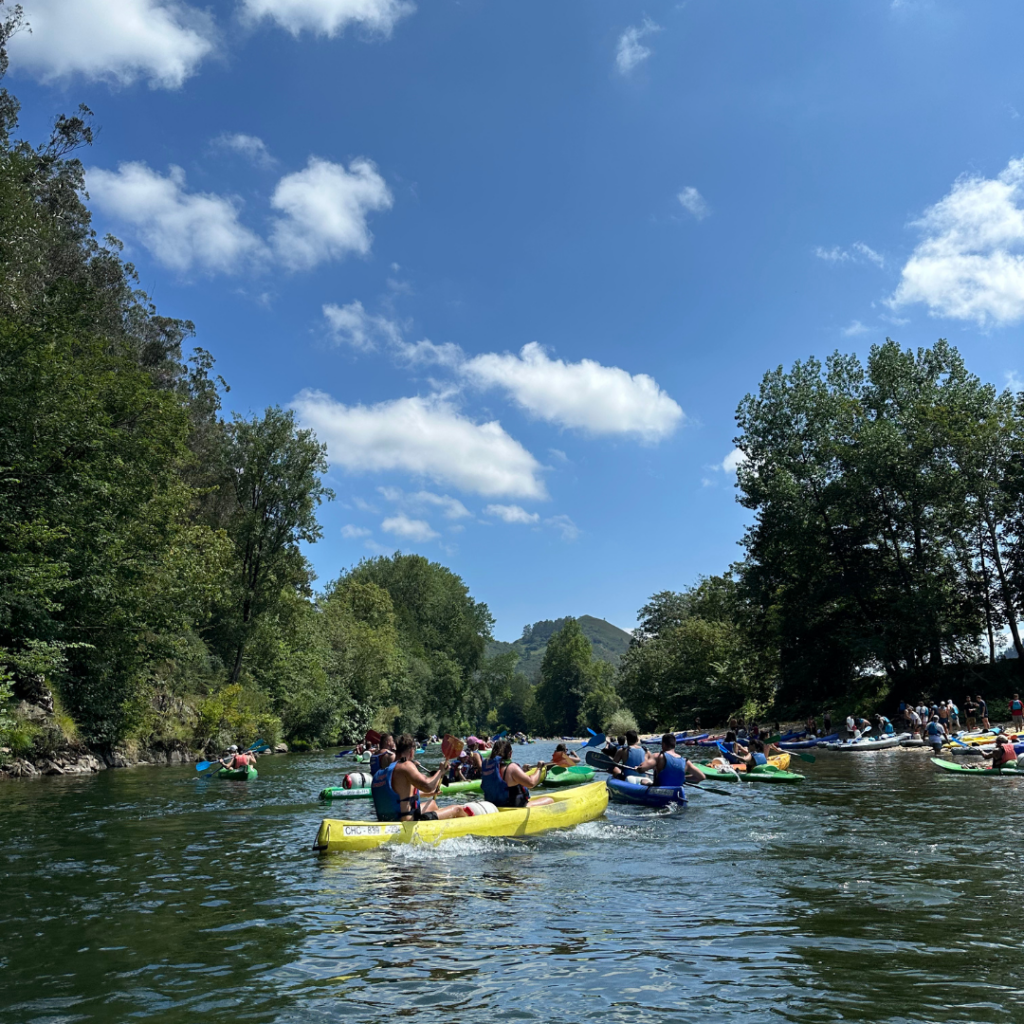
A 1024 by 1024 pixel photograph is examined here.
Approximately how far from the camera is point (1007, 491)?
31.4 metres

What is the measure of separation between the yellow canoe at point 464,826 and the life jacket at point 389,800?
45cm

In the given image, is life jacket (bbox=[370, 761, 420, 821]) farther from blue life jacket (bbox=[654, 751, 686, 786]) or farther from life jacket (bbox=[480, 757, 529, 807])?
blue life jacket (bbox=[654, 751, 686, 786])

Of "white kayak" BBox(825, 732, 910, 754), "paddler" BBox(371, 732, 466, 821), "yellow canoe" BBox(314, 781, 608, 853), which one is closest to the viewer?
"yellow canoe" BBox(314, 781, 608, 853)

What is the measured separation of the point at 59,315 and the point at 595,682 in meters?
90.8

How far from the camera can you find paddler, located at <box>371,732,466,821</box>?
32.9 feet

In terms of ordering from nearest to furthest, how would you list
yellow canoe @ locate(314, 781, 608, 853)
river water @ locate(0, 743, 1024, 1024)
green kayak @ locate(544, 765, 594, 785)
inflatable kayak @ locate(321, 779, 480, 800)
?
1. river water @ locate(0, 743, 1024, 1024)
2. yellow canoe @ locate(314, 781, 608, 853)
3. inflatable kayak @ locate(321, 779, 480, 800)
4. green kayak @ locate(544, 765, 594, 785)

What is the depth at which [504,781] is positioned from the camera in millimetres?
11336

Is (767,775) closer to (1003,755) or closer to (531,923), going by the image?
(1003,755)

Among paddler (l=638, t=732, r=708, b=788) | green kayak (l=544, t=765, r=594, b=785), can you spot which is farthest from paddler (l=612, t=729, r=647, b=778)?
paddler (l=638, t=732, r=708, b=788)

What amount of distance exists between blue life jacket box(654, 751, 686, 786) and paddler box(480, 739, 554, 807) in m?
2.86

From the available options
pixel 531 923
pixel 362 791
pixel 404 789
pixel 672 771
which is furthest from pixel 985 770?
pixel 531 923

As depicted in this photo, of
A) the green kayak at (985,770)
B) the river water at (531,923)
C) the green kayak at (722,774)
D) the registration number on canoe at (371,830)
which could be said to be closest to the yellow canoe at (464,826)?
the registration number on canoe at (371,830)

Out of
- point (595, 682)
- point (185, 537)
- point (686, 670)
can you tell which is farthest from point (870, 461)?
point (595, 682)

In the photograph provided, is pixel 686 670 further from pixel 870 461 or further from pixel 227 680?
pixel 227 680
